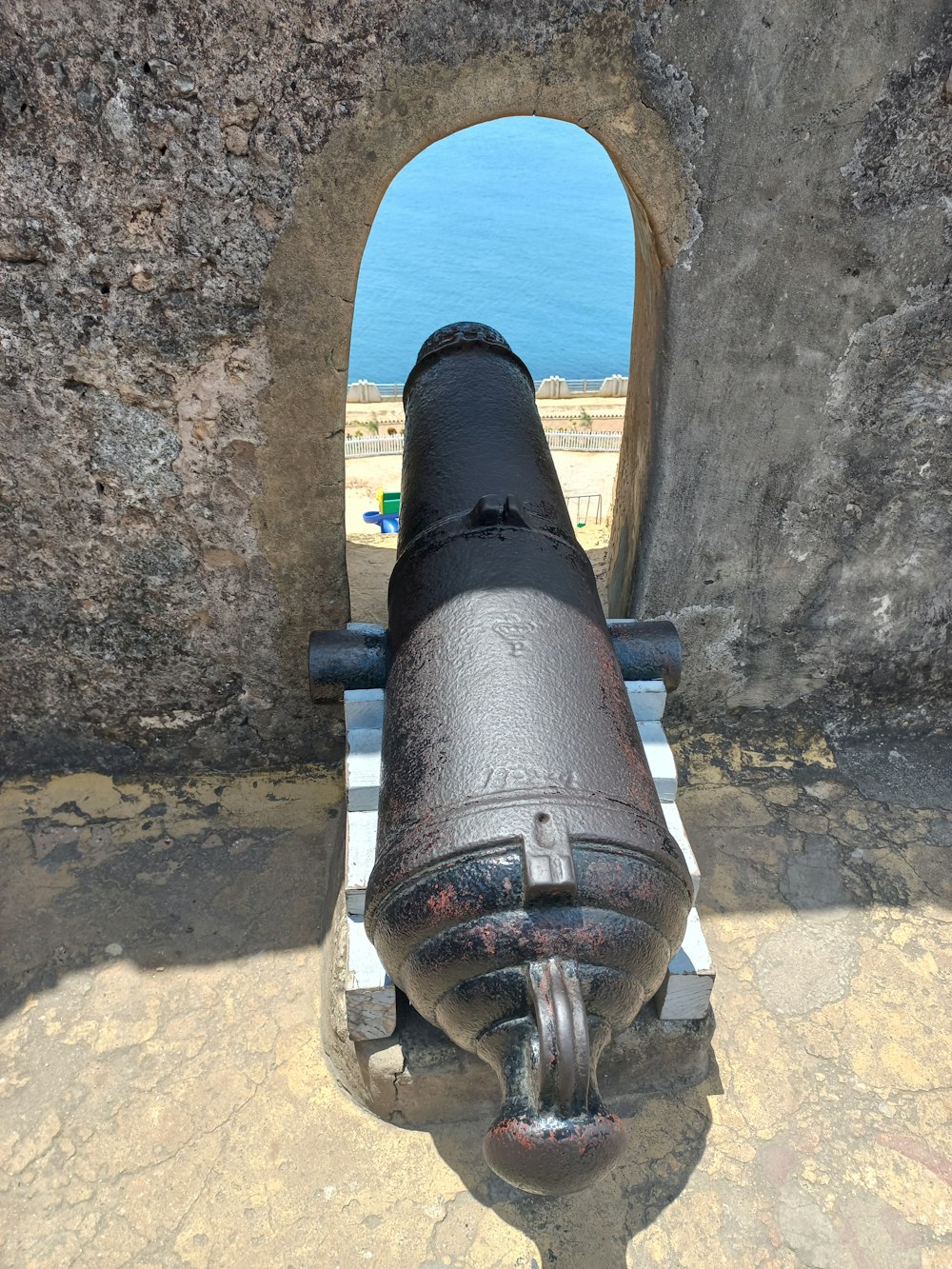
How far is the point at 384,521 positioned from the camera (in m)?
7.55

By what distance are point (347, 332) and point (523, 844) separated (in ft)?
6.52

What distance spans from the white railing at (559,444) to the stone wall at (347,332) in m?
7.65

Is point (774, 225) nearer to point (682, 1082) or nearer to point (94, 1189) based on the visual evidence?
point (682, 1082)

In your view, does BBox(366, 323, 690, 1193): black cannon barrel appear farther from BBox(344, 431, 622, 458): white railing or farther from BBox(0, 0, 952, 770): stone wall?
BBox(344, 431, 622, 458): white railing

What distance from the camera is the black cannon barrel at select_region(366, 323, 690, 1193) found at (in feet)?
5.85

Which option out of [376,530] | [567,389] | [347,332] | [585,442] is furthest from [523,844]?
[567,389]

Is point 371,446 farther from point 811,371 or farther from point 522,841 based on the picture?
point 522,841

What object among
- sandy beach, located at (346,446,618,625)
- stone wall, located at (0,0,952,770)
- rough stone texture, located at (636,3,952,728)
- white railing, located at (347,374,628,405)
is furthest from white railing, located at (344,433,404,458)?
rough stone texture, located at (636,3,952,728)

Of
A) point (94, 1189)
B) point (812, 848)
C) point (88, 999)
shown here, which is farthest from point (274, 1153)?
point (812, 848)

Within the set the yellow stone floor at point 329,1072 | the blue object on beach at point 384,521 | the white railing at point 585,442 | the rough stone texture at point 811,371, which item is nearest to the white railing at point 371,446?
the white railing at point 585,442

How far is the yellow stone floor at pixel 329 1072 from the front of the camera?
2566mm

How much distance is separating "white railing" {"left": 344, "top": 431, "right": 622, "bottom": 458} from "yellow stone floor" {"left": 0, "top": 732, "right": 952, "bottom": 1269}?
7.92 metres

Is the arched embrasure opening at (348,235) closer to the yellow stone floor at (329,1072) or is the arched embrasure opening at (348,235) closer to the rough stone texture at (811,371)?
the rough stone texture at (811,371)

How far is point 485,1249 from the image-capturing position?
252 centimetres
